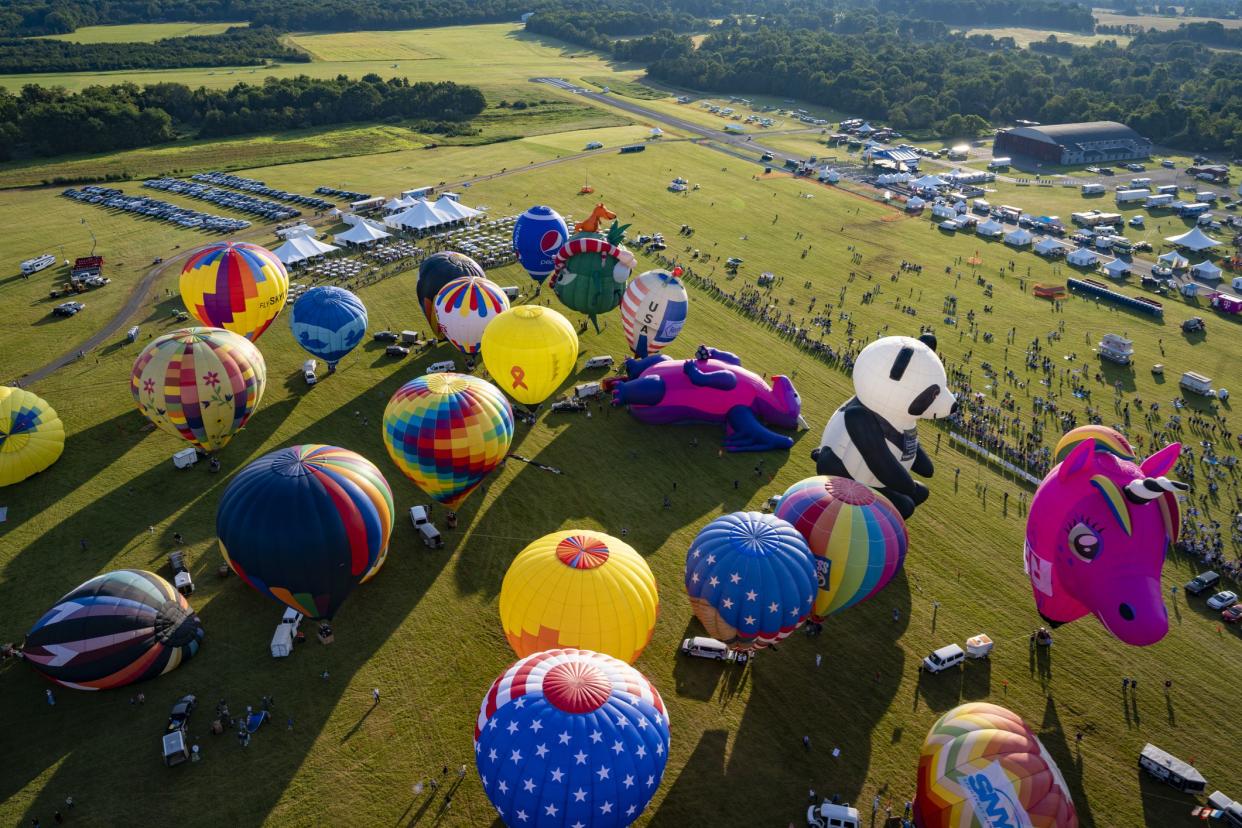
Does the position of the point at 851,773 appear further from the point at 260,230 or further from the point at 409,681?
the point at 260,230

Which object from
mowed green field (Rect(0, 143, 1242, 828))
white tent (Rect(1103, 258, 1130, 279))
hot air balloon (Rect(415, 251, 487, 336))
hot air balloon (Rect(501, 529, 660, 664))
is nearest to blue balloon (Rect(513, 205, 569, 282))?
hot air balloon (Rect(415, 251, 487, 336))

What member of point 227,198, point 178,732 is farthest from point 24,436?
point 227,198

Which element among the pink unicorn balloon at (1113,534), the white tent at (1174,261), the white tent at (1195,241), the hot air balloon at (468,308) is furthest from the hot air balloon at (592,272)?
the white tent at (1195,241)

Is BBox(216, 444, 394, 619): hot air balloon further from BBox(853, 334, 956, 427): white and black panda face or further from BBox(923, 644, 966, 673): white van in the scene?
BBox(923, 644, 966, 673): white van

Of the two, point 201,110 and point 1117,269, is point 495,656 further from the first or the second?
point 201,110

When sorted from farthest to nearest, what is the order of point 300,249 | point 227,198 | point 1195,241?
point 227,198 < point 1195,241 < point 300,249

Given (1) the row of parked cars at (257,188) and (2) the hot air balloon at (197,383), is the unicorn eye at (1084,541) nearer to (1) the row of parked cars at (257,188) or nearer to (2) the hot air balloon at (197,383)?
(2) the hot air balloon at (197,383)

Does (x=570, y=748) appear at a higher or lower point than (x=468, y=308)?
higher
